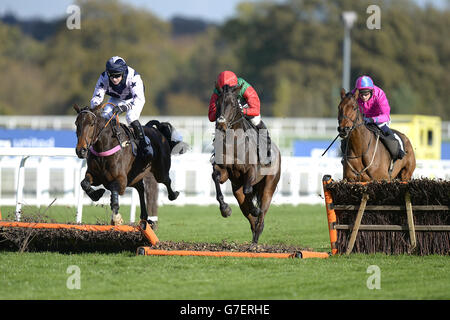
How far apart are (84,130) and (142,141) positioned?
1176mm

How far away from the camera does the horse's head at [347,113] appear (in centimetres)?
1043

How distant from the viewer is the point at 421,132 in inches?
965

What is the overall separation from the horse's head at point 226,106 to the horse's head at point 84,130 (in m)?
1.47

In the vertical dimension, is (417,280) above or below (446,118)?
below

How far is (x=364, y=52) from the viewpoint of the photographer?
2119 inches

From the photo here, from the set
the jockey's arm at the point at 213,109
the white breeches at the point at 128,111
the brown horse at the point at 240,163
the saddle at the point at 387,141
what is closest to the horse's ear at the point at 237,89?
the brown horse at the point at 240,163

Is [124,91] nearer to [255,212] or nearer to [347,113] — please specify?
[255,212]

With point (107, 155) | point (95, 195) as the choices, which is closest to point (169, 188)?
point (95, 195)

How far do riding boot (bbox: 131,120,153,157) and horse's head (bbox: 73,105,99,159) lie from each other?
2.95 ft

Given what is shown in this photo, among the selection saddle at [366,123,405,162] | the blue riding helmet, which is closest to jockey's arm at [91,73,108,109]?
the blue riding helmet

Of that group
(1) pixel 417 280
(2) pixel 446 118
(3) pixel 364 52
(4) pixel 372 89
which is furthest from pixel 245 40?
(1) pixel 417 280

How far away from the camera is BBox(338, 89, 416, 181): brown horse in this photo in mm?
10508
